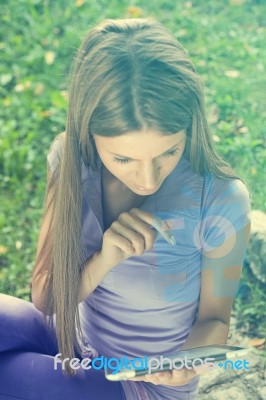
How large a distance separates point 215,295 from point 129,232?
0.28 metres

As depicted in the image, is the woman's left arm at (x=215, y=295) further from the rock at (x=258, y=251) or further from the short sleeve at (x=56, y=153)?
the rock at (x=258, y=251)

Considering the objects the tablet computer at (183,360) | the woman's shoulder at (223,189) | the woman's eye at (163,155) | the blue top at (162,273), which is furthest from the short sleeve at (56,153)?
the tablet computer at (183,360)

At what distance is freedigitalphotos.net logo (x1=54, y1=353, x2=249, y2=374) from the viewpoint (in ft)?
4.20

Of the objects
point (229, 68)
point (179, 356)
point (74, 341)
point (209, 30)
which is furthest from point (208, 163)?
point (209, 30)

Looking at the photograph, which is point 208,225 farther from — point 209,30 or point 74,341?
point 209,30

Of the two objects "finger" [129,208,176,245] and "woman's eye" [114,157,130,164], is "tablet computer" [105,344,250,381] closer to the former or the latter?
"finger" [129,208,176,245]

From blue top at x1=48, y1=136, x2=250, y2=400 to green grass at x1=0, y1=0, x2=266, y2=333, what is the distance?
55cm

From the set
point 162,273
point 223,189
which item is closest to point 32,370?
point 162,273

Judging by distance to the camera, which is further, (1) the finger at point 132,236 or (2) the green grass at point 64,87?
(2) the green grass at point 64,87

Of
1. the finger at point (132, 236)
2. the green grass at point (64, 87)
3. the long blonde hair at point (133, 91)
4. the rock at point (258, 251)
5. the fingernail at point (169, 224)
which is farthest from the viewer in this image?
the green grass at point (64, 87)

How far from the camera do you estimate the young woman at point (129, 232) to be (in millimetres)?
1178

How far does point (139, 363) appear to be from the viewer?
1389mm

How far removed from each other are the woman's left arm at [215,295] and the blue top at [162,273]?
1 cm

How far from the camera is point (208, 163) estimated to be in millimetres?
1318
